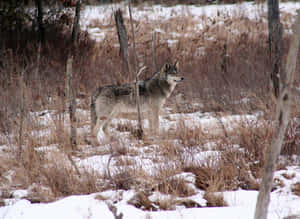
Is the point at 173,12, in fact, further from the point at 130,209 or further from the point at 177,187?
the point at 130,209

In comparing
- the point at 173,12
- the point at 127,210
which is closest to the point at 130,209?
the point at 127,210

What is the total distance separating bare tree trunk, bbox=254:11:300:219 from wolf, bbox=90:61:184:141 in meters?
3.79

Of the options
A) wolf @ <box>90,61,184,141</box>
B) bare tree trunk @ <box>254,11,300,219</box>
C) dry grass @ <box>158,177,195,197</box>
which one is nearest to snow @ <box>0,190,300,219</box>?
dry grass @ <box>158,177,195,197</box>

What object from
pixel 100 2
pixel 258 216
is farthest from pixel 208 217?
pixel 100 2

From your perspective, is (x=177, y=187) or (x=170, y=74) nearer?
(x=177, y=187)

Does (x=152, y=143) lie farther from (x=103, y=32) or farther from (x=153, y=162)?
(x=103, y=32)

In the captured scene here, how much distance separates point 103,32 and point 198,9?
6.72 metres

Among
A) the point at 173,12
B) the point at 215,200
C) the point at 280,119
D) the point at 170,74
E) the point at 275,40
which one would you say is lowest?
the point at 215,200

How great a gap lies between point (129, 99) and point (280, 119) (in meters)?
4.29

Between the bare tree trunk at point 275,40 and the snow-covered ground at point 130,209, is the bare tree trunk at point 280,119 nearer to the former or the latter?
the snow-covered ground at point 130,209

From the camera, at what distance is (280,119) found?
187cm

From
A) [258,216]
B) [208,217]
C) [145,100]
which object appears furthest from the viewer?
[145,100]

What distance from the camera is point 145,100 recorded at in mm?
6285

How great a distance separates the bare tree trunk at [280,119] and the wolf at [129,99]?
3.79 meters
